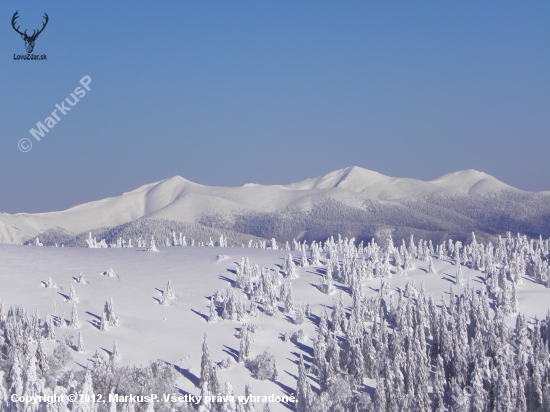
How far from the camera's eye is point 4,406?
95438mm

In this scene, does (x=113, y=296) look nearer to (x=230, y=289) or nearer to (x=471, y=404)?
(x=230, y=289)

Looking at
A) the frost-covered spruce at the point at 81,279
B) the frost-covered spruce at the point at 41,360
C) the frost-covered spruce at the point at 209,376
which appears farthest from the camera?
the frost-covered spruce at the point at 81,279

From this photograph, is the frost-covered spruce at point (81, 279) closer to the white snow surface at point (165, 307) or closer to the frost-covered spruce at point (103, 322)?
the white snow surface at point (165, 307)

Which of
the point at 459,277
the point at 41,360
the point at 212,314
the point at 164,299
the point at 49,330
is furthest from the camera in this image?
the point at 459,277

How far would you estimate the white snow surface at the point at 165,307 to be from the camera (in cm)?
13975

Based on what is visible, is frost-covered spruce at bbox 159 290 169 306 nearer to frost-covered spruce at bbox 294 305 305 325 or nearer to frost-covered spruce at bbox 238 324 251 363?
frost-covered spruce at bbox 294 305 305 325

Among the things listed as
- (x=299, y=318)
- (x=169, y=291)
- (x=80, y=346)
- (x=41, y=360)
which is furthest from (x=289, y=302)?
(x=41, y=360)

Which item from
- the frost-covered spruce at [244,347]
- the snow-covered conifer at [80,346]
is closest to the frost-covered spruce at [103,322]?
the snow-covered conifer at [80,346]

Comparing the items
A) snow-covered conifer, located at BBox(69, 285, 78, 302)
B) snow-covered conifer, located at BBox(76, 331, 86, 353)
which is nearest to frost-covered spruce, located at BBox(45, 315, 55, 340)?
snow-covered conifer, located at BBox(76, 331, 86, 353)

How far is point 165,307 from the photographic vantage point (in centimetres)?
16738

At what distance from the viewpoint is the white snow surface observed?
458 feet

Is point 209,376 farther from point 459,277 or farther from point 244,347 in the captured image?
point 459,277

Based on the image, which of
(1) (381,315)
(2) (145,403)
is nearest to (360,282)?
(1) (381,315)

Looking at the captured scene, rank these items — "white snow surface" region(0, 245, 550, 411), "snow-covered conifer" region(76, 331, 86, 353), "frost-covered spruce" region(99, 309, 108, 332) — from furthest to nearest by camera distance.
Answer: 1. "frost-covered spruce" region(99, 309, 108, 332)
2. "white snow surface" region(0, 245, 550, 411)
3. "snow-covered conifer" region(76, 331, 86, 353)
